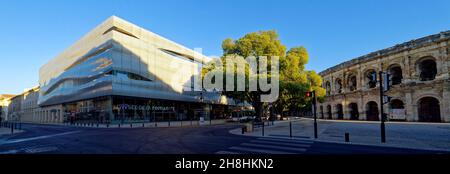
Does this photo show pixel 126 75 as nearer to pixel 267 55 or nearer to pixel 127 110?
pixel 127 110

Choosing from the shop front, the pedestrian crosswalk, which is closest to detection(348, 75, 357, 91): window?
the shop front

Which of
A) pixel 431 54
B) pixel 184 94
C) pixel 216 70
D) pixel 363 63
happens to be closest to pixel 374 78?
pixel 216 70

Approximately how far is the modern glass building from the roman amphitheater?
93.5 ft

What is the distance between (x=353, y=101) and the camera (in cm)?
4012

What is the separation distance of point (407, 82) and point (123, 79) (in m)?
44.6

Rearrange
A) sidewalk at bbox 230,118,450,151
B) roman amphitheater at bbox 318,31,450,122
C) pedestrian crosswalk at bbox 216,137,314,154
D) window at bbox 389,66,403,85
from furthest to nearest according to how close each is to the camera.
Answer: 1. window at bbox 389,66,403,85
2. roman amphitheater at bbox 318,31,450,122
3. sidewalk at bbox 230,118,450,151
4. pedestrian crosswalk at bbox 216,137,314,154

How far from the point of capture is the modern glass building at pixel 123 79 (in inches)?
1585

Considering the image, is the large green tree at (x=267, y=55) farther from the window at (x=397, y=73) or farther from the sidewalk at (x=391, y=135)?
the window at (x=397, y=73)

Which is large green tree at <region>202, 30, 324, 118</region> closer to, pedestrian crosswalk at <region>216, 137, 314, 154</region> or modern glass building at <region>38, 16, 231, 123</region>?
pedestrian crosswalk at <region>216, 137, 314, 154</region>

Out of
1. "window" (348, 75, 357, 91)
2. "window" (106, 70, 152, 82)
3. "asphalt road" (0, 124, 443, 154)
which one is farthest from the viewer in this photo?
"window" (348, 75, 357, 91)

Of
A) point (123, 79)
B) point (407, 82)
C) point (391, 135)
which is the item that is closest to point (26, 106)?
point (123, 79)

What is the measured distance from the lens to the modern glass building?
40.2 m
